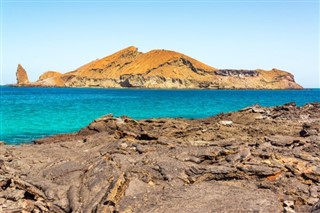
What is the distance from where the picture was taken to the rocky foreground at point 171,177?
12.9m

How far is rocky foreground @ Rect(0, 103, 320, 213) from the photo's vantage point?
12906mm

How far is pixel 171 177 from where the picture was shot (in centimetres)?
1480

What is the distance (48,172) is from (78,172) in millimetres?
1669

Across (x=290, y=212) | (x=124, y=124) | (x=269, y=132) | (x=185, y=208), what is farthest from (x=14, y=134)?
(x=290, y=212)

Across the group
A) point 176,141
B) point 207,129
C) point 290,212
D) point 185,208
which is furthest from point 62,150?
point 290,212

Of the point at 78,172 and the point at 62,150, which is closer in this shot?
the point at 78,172

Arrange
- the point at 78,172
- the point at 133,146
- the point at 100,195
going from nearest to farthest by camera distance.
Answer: the point at 100,195 → the point at 78,172 → the point at 133,146

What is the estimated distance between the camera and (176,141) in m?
19.9

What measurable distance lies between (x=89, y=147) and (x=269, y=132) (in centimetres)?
1163

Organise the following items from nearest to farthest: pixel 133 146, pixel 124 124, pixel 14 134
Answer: pixel 133 146 < pixel 124 124 < pixel 14 134

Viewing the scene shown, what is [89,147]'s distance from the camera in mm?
22609

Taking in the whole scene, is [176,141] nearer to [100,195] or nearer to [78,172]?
[78,172]

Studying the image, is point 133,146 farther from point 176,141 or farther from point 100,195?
point 100,195

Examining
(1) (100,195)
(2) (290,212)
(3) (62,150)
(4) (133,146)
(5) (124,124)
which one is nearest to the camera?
(2) (290,212)
